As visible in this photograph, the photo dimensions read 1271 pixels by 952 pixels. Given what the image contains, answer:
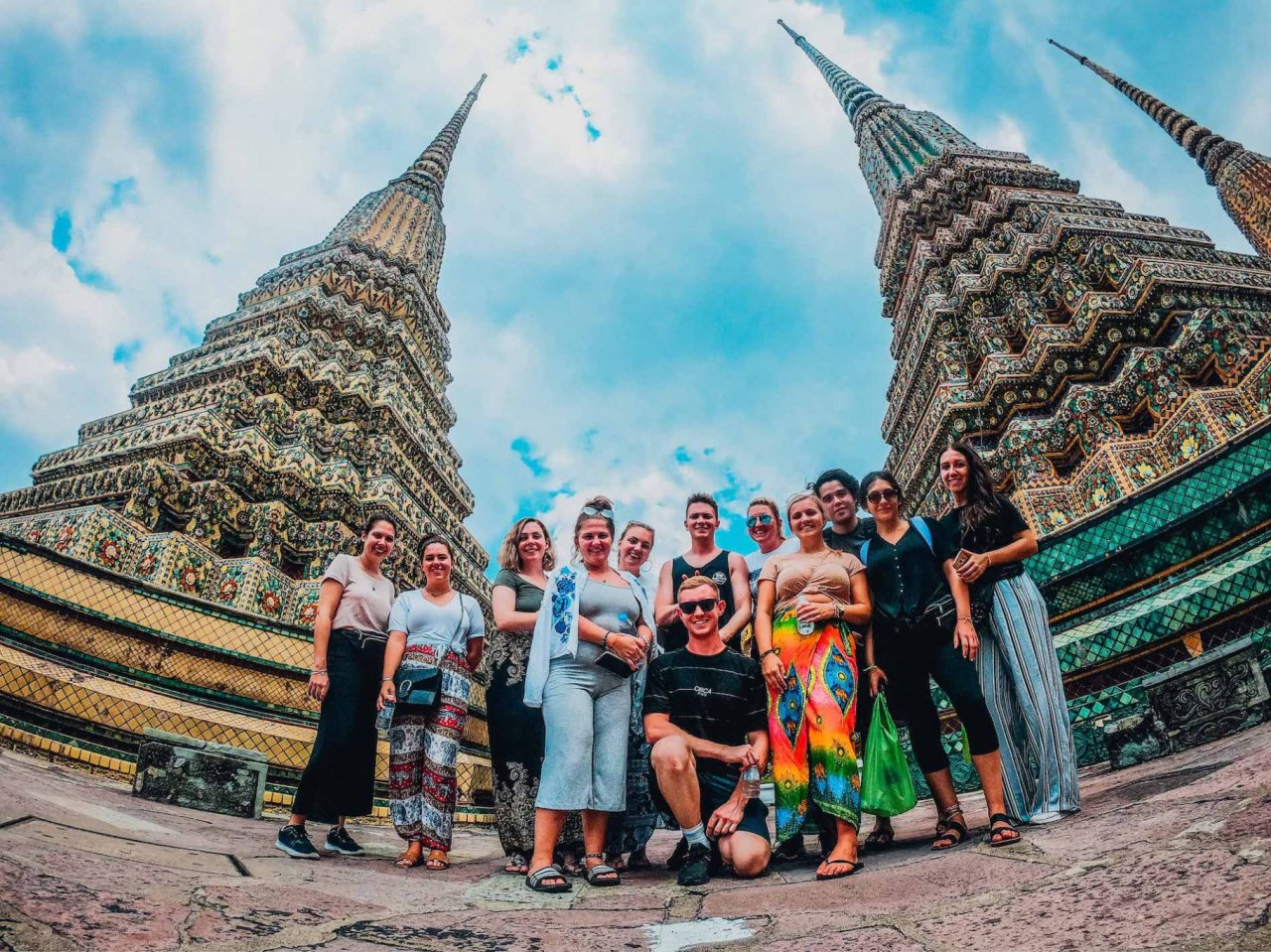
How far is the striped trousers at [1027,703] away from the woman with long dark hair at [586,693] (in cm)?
153

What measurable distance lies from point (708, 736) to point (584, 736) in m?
0.50

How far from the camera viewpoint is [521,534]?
3.73 m

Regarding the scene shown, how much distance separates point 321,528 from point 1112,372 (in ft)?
42.1

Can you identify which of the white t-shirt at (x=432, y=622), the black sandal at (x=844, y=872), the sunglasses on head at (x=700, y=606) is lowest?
the black sandal at (x=844, y=872)

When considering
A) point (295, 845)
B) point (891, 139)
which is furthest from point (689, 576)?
point (891, 139)

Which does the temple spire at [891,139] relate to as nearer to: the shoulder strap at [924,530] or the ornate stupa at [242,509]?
the ornate stupa at [242,509]

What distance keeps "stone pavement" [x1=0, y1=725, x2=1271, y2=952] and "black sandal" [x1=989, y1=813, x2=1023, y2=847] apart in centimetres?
4

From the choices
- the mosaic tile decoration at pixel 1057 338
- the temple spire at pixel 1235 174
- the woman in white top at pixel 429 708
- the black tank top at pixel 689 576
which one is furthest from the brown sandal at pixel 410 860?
the temple spire at pixel 1235 174

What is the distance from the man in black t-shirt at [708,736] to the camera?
264 centimetres

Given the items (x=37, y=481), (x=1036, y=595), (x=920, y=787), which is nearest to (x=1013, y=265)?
(x=920, y=787)

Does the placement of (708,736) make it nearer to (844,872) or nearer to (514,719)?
(844,872)

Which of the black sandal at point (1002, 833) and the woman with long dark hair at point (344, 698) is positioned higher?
the woman with long dark hair at point (344, 698)

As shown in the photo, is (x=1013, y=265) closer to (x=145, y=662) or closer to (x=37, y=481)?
(x=145, y=662)

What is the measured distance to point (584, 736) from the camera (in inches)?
113
